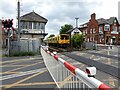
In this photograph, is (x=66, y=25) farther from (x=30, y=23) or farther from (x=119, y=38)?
(x=30, y=23)

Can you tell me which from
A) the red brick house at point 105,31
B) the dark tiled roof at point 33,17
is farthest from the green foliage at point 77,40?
the red brick house at point 105,31

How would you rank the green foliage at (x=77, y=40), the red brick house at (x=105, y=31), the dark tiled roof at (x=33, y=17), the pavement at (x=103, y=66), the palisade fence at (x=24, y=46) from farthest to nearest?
the red brick house at (x=105, y=31) < the dark tiled roof at (x=33, y=17) < the green foliage at (x=77, y=40) < the palisade fence at (x=24, y=46) < the pavement at (x=103, y=66)

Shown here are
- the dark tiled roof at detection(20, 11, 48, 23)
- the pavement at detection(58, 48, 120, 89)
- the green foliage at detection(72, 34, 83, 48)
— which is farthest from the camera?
the dark tiled roof at detection(20, 11, 48, 23)

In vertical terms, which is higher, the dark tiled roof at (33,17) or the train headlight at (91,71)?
the dark tiled roof at (33,17)

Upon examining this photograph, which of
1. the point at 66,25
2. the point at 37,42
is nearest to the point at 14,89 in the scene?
the point at 37,42

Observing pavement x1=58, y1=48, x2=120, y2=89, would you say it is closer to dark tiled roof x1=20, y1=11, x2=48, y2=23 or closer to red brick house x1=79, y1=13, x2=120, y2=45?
dark tiled roof x1=20, y1=11, x2=48, y2=23

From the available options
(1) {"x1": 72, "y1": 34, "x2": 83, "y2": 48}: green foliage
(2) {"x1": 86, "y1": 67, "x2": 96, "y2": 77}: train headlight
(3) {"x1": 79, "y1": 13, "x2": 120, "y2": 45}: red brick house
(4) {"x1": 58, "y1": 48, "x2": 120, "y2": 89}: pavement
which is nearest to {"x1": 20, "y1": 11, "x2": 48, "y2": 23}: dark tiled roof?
(1) {"x1": 72, "y1": 34, "x2": 83, "y2": 48}: green foliage

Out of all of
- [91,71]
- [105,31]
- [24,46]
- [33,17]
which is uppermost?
[33,17]

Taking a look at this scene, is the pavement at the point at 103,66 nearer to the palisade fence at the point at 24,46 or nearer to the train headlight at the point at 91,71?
the train headlight at the point at 91,71

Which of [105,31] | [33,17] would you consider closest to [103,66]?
[33,17]

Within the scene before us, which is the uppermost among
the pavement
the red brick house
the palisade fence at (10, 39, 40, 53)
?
the red brick house

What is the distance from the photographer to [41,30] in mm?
49906

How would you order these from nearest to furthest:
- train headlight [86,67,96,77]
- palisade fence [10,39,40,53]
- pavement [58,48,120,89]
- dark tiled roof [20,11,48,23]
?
train headlight [86,67,96,77] < pavement [58,48,120,89] < palisade fence [10,39,40,53] < dark tiled roof [20,11,48,23]

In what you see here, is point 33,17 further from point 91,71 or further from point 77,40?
point 91,71
